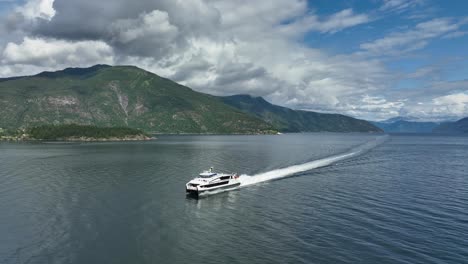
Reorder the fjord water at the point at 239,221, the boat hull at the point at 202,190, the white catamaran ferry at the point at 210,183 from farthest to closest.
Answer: the white catamaran ferry at the point at 210,183
the boat hull at the point at 202,190
the fjord water at the point at 239,221

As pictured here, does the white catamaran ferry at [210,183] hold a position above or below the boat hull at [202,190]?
above

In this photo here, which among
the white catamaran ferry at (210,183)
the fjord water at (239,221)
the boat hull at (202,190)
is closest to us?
the fjord water at (239,221)

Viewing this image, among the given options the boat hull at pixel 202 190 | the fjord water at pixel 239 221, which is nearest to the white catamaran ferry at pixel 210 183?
the boat hull at pixel 202 190

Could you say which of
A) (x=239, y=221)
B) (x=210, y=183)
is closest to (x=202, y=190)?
(x=210, y=183)

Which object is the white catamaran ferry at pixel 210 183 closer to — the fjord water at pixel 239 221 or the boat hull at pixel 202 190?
the boat hull at pixel 202 190

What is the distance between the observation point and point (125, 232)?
59375 millimetres

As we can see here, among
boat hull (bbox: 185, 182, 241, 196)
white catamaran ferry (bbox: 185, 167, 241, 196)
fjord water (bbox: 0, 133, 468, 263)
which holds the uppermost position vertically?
white catamaran ferry (bbox: 185, 167, 241, 196)

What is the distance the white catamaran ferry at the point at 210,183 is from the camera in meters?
89.7

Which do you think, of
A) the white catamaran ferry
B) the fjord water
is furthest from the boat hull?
the fjord water

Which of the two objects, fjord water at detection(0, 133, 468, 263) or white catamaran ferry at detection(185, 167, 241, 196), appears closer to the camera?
fjord water at detection(0, 133, 468, 263)

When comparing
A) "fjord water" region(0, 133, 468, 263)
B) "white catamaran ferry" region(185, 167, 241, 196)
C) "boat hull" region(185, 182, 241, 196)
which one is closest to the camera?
"fjord water" region(0, 133, 468, 263)

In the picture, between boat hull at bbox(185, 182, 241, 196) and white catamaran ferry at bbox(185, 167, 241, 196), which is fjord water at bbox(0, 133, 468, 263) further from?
white catamaran ferry at bbox(185, 167, 241, 196)

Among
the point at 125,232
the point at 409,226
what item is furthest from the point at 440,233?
the point at 125,232

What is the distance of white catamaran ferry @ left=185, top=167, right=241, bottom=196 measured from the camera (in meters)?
89.7
